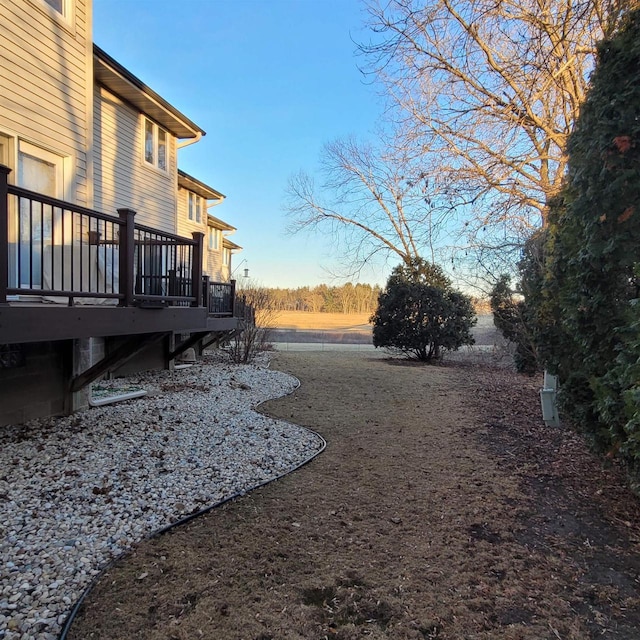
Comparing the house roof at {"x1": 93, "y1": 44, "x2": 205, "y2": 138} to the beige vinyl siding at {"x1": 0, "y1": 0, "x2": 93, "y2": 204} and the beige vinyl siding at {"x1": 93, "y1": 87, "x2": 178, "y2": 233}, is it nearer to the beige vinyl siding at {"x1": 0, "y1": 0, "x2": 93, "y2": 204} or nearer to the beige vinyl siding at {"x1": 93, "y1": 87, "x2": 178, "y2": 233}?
the beige vinyl siding at {"x1": 93, "y1": 87, "x2": 178, "y2": 233}

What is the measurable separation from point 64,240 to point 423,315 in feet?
33.0

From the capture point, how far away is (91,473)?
3682 mm

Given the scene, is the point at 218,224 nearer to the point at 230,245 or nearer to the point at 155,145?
the point at 230,245

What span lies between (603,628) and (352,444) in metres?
3.03

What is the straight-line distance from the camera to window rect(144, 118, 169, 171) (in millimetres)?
9391

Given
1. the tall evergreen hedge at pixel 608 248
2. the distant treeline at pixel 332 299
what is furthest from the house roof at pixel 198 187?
the distant treeline at pixel 332 299

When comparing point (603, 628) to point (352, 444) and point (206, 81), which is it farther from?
point (206, 81)

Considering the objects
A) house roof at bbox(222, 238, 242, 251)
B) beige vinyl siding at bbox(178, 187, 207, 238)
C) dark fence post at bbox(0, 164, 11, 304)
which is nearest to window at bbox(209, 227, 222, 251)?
house roof at bbox(222, 238, 242, 251)

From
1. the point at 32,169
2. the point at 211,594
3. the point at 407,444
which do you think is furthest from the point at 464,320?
the point at 211,594

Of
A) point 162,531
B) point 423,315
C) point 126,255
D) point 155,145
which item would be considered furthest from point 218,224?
point 162,531

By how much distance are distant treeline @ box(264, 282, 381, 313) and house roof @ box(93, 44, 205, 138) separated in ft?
105

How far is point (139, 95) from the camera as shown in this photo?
327 inches

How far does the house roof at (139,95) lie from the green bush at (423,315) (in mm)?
7282

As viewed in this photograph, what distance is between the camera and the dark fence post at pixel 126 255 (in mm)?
4629
